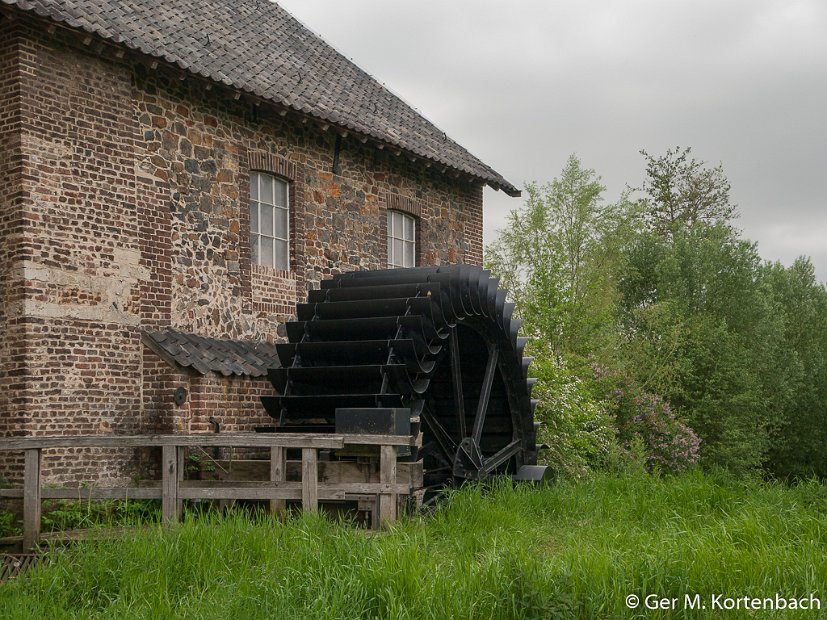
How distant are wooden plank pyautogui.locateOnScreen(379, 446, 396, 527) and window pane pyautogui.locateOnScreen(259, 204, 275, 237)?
493 cm

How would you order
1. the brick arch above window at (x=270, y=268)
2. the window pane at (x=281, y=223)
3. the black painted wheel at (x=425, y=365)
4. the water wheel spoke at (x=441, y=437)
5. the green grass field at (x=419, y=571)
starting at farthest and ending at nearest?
the window pane at (x=281, y=223) < the brick arch above window at (x=270, y=268) < the water wheel spoke at (x=441, y=437) < the black painted wheel at (x=425, y=365) < the green grass field at (x=419, y=571)

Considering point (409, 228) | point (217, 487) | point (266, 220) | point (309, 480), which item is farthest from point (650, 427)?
point (217, 487)

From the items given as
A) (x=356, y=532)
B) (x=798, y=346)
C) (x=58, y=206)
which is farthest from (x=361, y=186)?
(x=798, y=346)

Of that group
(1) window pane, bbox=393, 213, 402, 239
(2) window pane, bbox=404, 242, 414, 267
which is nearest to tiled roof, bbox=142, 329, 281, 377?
(1) window pane, bbox=393, 213, 402, 239

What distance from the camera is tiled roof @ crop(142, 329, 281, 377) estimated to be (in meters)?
9.79

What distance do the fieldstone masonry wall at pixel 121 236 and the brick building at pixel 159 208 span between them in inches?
0.7

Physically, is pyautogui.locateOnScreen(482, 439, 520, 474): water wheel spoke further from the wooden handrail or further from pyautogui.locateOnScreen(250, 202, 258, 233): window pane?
pyautogui.locateOnScreen(250, 202, 258, 233): window pane

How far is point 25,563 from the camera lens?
708cm

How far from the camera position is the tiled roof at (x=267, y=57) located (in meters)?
9.78

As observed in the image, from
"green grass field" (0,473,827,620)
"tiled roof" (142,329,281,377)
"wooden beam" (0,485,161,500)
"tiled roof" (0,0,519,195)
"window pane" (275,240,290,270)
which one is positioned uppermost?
"tiled roof" (0,0,519,195)

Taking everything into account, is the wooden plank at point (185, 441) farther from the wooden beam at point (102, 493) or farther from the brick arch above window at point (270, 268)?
the brick arch above window at point (270, 268)

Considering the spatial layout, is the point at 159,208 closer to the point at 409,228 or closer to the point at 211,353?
the point at 211,353

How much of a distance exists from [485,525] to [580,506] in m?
1.42

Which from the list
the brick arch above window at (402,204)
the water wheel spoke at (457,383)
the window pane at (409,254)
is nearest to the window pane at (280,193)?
the brick arch above window at (402,204)
